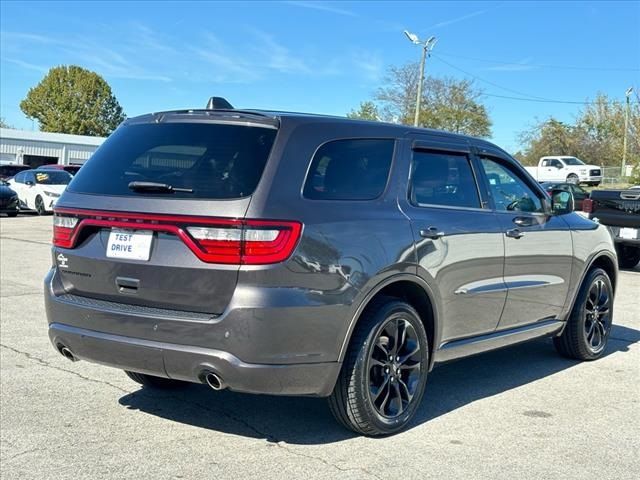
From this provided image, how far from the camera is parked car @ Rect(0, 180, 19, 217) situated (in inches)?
931

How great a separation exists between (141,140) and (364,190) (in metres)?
1.32

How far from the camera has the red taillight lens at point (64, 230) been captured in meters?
4.14

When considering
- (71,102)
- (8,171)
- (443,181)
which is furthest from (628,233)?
(71,102)

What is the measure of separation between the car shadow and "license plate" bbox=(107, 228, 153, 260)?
1.22 metres

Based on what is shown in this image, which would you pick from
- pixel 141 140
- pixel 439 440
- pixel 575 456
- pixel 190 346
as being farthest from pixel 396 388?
pixel 141 140

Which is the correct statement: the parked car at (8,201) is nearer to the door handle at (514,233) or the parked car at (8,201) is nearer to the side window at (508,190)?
the side window at (508,190)

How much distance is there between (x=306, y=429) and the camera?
4371 millimetres

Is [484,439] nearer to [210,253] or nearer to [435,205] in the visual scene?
[435,205]

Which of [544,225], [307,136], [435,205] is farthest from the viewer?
[544,225]

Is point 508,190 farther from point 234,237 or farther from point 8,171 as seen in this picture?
point 8,171

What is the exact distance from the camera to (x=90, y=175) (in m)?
4.24

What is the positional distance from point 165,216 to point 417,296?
1.67m

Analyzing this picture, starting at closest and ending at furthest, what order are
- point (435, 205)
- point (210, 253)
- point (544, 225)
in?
point (210, 253), point (435, 205), point (544, 225)

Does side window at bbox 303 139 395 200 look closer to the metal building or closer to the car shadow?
the car shadow
